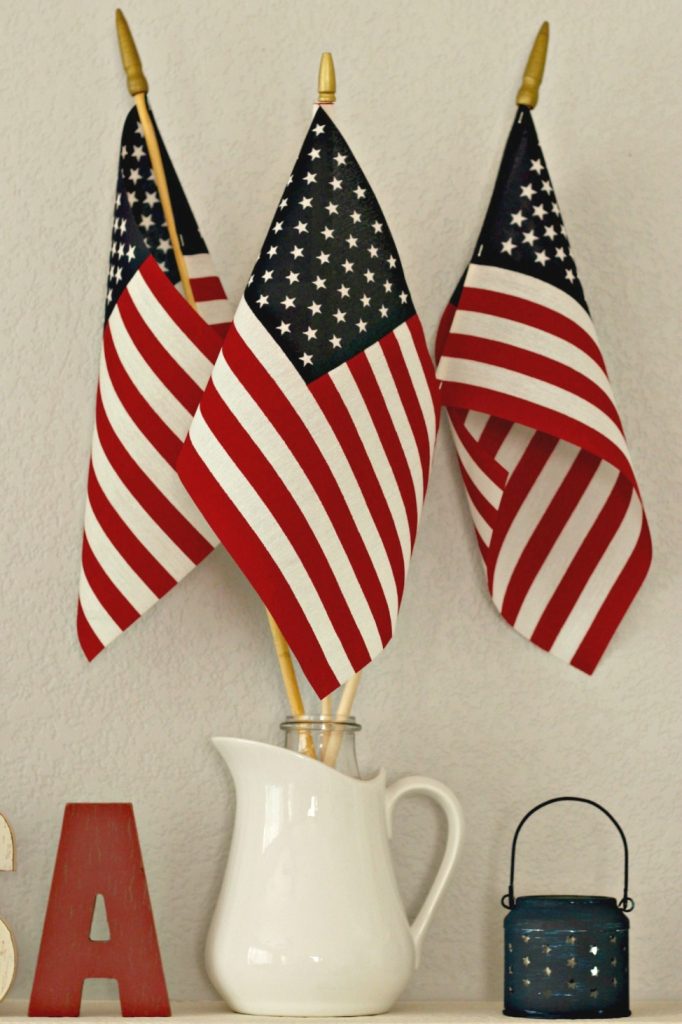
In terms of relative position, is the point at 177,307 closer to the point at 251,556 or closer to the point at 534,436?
the point at 251,556

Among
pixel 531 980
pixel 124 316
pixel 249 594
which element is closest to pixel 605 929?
pixel 531 980

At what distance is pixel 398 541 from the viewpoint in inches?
46.3

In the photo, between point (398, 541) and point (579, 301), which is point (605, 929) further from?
point (579, 301)

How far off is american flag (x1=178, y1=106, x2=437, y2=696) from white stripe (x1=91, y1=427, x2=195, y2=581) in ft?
0.37

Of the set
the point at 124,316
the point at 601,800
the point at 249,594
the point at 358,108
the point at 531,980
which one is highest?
the point at 358,108

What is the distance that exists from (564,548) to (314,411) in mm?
341

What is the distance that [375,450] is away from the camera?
1.16m

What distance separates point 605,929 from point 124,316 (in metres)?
0.73

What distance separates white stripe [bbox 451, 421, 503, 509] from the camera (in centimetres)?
128

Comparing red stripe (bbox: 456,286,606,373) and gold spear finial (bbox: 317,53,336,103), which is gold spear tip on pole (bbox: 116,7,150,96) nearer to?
gold spear finial (bbox: 317,53,336,103)

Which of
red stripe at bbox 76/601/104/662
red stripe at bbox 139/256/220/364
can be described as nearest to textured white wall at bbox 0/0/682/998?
red stripe at bbox 76/601/104/662

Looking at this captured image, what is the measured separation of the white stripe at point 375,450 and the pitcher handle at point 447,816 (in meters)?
0.21

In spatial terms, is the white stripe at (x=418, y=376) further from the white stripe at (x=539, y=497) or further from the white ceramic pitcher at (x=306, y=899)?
the white ceramic pitcher at (x=306, y=899)

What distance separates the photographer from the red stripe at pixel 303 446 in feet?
3.72
